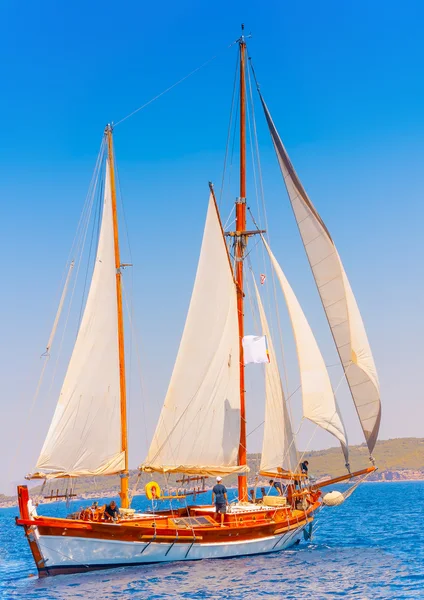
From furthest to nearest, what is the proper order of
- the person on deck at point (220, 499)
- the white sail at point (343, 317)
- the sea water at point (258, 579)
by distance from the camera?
the white sail at point (343, 317), the person on deck at point (220, 499), the sea water at point (258, 579)

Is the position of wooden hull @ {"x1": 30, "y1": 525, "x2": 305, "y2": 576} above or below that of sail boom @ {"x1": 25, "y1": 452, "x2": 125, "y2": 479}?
below

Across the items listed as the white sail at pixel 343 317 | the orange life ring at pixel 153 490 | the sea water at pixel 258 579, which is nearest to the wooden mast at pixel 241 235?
the white sail at pixel 343 317

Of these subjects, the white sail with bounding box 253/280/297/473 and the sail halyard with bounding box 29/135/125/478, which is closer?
the sail halyard with bounding box 29/135/125/478

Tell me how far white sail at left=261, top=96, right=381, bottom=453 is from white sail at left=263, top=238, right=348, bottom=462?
1263 mm

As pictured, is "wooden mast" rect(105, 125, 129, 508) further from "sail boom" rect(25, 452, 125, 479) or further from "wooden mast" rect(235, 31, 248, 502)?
"wooden mast" rect(235, 31, 248, 502)

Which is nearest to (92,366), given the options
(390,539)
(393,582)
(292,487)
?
(292,487)

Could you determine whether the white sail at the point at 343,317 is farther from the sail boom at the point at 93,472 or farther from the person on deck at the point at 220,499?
the sail boom at the point at 93,472

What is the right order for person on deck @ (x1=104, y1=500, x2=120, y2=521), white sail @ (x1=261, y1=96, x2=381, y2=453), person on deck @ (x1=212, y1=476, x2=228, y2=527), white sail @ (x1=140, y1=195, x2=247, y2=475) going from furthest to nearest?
white sail @ (x1=140, y1=195, x2=247, y2=475), white sail @ (x1=261, y1=96, x2=381, y2=453), person on deck @ (x1=212, y1=476, x2=228, y2=527), person on deck @ (x1=104, y1=500, x2=120, y2=521)

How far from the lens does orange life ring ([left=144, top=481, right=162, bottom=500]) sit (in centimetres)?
→ 3806

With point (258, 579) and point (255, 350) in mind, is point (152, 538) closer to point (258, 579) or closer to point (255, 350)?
point (258, 579)

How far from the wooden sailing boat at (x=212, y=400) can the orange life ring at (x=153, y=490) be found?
91cm

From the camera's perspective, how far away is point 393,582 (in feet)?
104

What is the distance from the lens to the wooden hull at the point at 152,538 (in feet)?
109

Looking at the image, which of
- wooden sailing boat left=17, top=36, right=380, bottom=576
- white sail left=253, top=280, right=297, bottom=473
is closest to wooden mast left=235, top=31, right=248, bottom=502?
wooden sailing boat left=17, top=36, right=380, bottom=576
